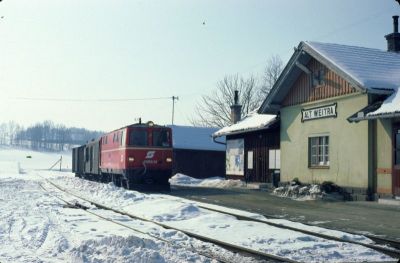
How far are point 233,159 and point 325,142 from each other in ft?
32.5

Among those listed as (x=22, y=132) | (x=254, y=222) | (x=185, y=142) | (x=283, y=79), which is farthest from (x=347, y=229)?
(x=22, y=132)

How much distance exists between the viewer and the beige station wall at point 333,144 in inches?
685

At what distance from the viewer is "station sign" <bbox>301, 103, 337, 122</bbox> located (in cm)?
1903

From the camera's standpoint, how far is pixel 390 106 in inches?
605

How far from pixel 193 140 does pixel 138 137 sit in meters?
19.7

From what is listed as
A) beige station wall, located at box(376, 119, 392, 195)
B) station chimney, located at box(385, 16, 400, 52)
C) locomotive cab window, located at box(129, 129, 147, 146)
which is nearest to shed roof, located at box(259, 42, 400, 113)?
beige station wall, located at box(376, 119, 392, 195)

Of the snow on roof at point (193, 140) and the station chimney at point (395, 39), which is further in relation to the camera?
the snow on roof at point (193, 140)

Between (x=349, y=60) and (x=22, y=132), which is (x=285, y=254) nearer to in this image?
(x=349, y=60)

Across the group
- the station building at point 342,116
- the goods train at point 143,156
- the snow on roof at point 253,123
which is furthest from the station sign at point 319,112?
the goods train at point 143,156

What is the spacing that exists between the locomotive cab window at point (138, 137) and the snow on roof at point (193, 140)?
17.8 metres

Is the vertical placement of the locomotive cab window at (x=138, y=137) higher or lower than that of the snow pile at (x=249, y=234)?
higher

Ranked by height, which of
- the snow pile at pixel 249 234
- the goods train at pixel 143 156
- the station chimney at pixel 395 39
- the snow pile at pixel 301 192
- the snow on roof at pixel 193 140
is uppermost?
the station chimney at pixel 395 39

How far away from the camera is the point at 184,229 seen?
10.5m

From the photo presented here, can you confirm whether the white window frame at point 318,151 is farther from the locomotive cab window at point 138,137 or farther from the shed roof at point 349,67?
the locomotive cab window at point 138,137
